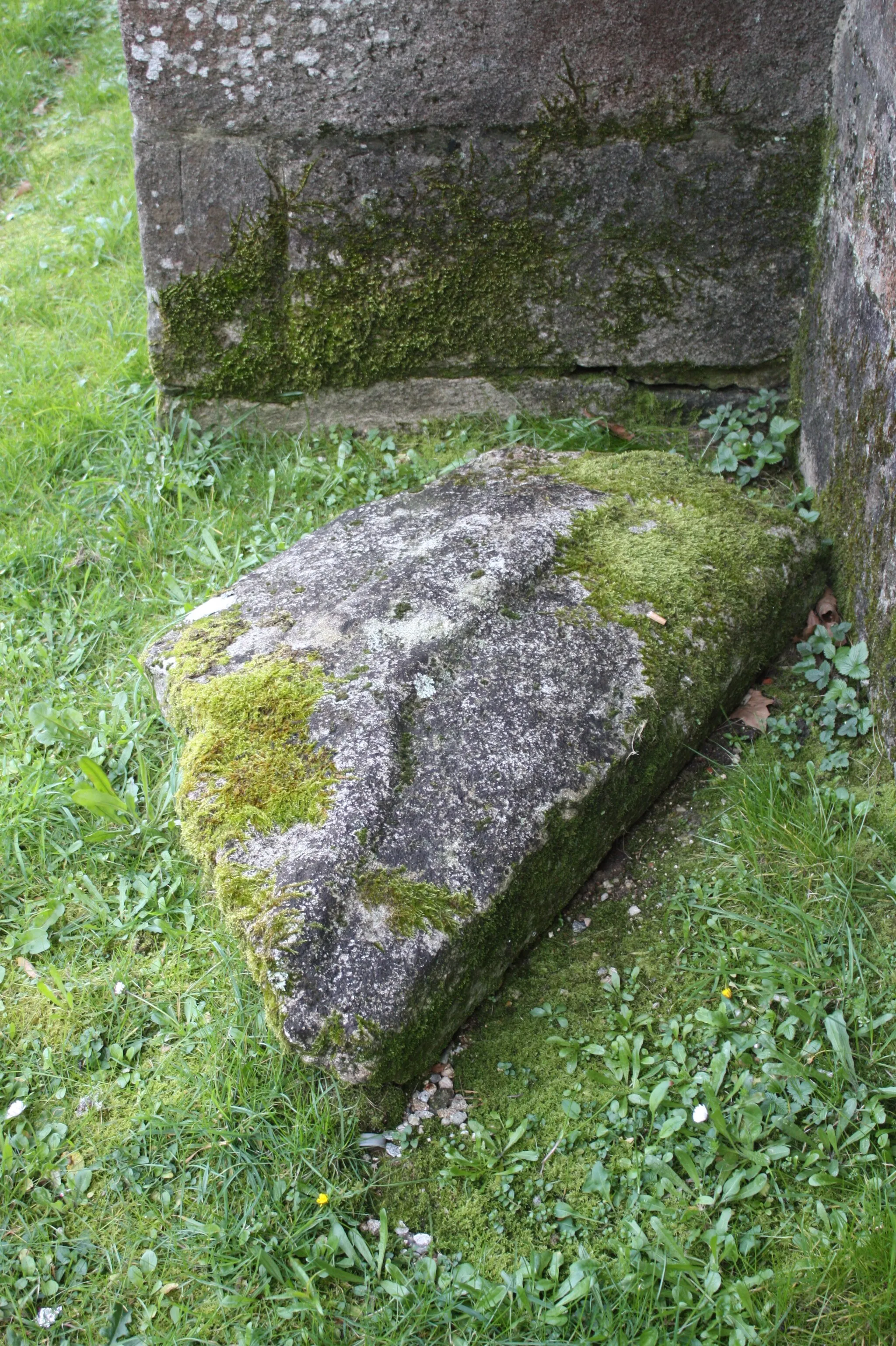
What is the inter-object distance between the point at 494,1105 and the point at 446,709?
2.81ft

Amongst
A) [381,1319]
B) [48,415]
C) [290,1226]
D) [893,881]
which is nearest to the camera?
[381,1319]

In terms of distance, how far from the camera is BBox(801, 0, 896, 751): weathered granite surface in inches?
97.5

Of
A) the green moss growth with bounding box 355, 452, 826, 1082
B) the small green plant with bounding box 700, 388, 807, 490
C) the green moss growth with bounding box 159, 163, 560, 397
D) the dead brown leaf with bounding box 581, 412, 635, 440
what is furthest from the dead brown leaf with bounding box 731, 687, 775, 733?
the green moss growth with bounding box 159, 163, 560, 397

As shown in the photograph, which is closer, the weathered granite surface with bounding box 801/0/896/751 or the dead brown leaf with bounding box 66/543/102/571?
the weathered granite surface with bounding box 801/0/896/751

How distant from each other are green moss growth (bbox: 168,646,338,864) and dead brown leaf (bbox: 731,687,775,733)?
113 centimetres

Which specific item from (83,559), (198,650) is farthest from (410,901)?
(83,559)

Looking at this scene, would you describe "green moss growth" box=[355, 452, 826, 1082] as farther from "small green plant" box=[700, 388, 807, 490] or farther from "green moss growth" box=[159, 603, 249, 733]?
"green moss growth" box=[159, 603, 249, 733]

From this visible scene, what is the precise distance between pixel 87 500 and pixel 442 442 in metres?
1.32

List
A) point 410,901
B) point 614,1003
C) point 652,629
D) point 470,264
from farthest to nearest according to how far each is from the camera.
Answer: point 470,264
point 652,629
point 614,1003
point 410,901

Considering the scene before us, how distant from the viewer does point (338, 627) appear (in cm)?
257

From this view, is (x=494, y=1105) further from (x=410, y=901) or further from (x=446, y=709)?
(x=446, y=709)

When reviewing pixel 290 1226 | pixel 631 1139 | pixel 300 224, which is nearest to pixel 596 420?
pixel 300 224

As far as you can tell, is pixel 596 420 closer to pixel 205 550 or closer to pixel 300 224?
pixel 300 224

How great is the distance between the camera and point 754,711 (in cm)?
273
